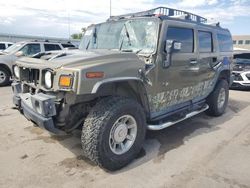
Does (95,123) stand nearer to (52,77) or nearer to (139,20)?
(52,77)

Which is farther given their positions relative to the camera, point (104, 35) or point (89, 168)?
point (104, 35)

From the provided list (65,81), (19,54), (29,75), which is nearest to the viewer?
(65,81)

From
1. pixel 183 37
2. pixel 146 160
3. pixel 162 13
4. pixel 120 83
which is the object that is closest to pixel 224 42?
pixel 183 37

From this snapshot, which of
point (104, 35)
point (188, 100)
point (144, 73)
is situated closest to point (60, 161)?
point (144, 73)

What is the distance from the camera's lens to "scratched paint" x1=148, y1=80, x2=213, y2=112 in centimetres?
405

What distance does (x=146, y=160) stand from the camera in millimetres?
3734

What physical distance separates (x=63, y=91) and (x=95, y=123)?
0.55m

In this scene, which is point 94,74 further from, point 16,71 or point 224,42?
point 224,42

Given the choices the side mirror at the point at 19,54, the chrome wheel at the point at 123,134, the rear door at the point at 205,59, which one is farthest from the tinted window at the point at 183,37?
the side mirror at the point at 19,54

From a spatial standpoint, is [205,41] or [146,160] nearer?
[146,160]

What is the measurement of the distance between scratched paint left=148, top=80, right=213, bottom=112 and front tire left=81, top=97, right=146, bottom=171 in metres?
0.44

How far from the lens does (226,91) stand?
6371mm

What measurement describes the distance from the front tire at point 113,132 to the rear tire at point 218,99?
280cm

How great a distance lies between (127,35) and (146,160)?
196 cm
